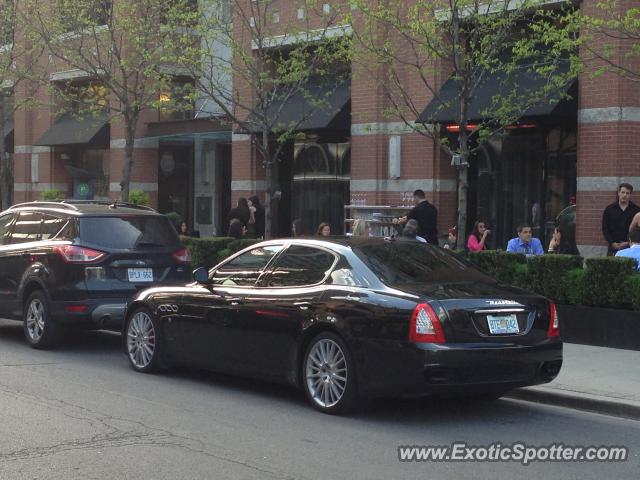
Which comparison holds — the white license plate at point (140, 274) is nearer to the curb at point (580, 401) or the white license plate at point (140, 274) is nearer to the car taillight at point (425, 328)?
the curb at point (580, 401)

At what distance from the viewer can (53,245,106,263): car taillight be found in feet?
40.0

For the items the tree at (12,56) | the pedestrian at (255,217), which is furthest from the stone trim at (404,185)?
the tree at (12,56)

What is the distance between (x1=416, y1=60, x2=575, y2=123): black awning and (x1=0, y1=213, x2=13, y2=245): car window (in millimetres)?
6382

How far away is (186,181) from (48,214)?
51.7 ft

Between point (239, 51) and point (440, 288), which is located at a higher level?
point (239, 51)

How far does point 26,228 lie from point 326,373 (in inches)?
249

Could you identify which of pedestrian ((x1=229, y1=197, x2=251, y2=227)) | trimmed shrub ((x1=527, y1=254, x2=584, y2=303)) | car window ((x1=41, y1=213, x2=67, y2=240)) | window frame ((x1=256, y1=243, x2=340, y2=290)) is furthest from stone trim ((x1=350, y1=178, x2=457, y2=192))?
window frame ((x1=256, y1=243, x2=340, y2=290))

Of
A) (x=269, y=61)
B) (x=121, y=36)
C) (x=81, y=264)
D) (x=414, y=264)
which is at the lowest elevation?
(x=81, y=264)

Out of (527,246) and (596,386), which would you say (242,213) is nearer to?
(527,246)

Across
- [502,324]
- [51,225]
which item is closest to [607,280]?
[502,324]

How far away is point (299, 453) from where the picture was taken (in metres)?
7.24

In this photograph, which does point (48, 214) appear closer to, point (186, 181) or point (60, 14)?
point (60, 14)

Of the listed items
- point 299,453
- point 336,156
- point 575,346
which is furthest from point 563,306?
point 336,156

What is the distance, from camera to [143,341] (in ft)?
35.3
